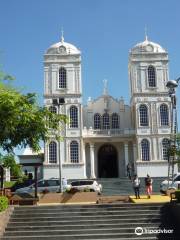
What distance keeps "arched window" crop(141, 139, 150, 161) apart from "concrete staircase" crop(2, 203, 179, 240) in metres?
31.8

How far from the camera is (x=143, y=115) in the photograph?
167 ft

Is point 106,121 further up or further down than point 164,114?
further down

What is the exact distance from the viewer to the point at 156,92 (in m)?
51.6

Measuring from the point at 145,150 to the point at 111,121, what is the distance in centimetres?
601

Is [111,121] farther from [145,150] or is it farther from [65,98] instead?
[65,98]

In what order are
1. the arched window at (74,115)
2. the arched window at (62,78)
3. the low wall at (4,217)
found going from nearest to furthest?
1. the low wall at (4,217)
2. the arched window at (74,115)
3. the arched window at (62,78)

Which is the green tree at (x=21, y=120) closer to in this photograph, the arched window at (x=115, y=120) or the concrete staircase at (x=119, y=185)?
the concrete staircase at (x=119, y=185)

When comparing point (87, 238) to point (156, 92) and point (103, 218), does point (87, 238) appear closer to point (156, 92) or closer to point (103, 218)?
point (103, 218)

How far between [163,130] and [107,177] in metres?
8.79

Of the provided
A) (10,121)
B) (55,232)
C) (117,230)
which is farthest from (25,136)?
(117,230)

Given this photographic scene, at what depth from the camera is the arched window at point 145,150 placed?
4981 centimetres

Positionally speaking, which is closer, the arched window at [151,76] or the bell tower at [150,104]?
the bell tower at [150,104]

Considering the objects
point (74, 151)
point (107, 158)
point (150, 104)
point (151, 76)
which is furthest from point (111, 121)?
point (151, 76)

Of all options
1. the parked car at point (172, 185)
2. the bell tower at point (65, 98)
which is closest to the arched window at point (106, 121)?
the bell tower at point (65, 98)
